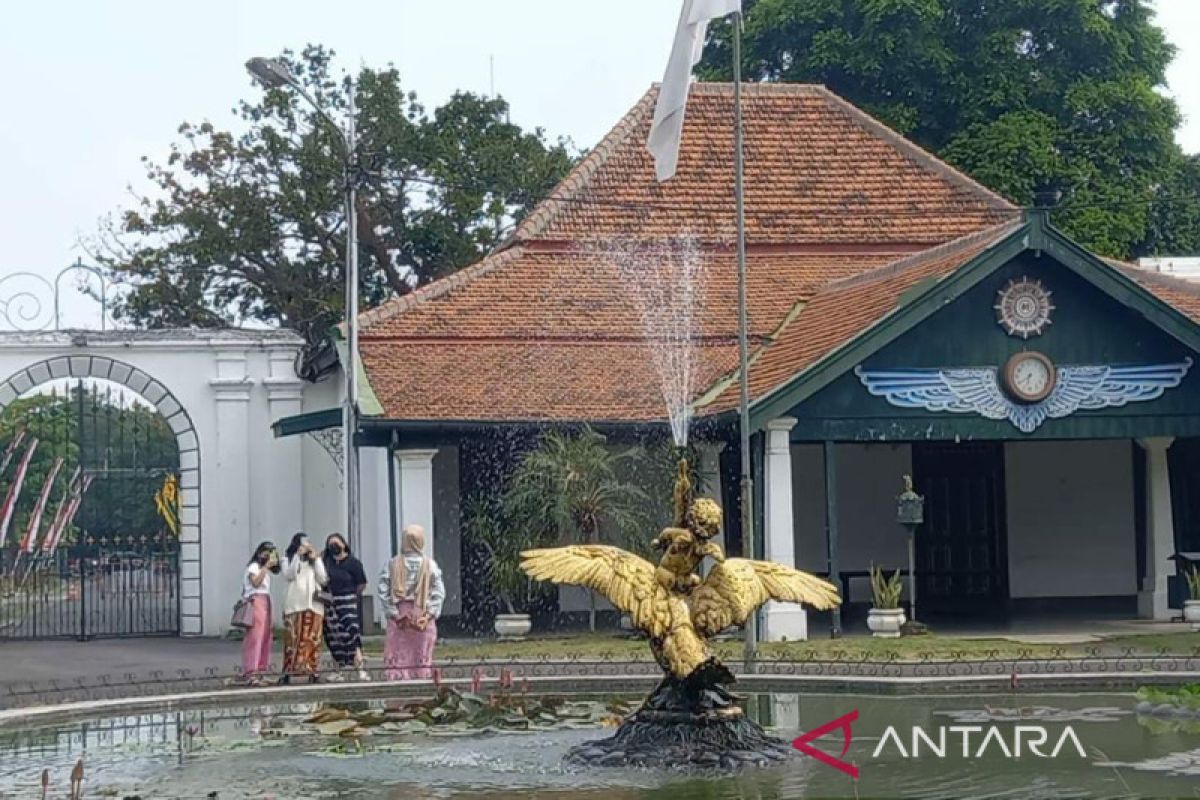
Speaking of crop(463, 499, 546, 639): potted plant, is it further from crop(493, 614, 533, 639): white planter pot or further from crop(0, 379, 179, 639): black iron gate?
crop(0, 379, 179, 639): black iron gate

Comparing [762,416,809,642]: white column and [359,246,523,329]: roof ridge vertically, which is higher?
[359,246,523,329]: roof ridge

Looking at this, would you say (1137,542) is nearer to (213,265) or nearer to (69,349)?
(69,349)

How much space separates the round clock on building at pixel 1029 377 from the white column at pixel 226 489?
1095cm

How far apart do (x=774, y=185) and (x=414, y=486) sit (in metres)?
9.19

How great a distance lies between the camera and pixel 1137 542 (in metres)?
26.5

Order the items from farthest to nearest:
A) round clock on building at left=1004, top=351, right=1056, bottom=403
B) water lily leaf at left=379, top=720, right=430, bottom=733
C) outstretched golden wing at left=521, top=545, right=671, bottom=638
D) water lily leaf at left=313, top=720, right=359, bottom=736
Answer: round clock on building at left=1004, top=351, right=1056, bottom=403 < water lily leaf at left=379, top=720, right=430, bottom=733 < water lily leaf at left=313, top=720, right=359, bottom=736 < outstretched golden wing at left=521, top=545, right=671, bottom=638

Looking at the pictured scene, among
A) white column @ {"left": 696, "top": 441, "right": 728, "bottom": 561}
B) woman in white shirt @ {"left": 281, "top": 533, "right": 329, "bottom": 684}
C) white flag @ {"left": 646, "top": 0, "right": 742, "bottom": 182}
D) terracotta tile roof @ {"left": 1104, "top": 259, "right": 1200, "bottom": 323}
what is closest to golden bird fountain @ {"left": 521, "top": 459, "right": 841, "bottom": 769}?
woman in white shirt @ {"left": 281, "top": 533, "right": 329, "bottom": 684}

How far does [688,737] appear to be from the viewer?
11531 millimetres

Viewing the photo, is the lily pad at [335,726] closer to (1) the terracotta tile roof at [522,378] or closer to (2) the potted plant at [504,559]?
(2) the potted plant at [504,559]

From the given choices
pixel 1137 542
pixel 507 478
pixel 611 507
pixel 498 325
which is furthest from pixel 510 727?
pixel 1137 542

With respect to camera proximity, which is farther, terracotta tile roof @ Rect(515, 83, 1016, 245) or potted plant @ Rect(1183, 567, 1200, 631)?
terracotta tile roof @ Rect(515, 83, 1016, 245)

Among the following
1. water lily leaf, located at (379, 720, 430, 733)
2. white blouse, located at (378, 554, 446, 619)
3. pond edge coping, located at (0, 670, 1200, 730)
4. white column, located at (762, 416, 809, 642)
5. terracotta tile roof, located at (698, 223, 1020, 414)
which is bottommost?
water lily leaf, located at (379, 720, 430, 733)

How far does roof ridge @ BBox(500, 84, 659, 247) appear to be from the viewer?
93.5ft

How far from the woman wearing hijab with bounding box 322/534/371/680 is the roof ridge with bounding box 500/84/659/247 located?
11.0 meters
